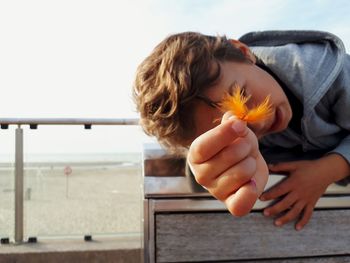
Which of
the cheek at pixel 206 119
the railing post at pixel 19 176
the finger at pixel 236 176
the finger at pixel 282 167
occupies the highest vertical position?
the finger at pixel 236 176

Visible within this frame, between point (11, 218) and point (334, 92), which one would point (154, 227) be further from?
point (11, 218)

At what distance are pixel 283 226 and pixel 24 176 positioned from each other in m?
1.54

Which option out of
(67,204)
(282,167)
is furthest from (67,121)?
(282,167)

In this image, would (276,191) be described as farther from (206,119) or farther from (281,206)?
(206,119)

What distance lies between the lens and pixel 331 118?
1078mm

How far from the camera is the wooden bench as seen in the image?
716 mm

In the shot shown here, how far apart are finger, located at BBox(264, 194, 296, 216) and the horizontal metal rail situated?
1181 millimetres

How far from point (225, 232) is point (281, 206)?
4.9 inches

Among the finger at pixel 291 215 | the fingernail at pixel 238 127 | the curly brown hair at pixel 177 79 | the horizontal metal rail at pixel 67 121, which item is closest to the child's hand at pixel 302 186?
the finger at pixel 291 215

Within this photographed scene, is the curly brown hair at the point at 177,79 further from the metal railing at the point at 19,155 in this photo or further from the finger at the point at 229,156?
the metal railing at the point at 19,155

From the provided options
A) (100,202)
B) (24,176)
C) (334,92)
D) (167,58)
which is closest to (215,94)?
(167,58)

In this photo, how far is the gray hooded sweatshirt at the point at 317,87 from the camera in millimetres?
979

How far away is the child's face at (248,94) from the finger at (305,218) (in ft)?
0.63

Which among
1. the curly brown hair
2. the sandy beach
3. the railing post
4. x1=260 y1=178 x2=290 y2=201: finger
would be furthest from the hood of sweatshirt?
the railing post
